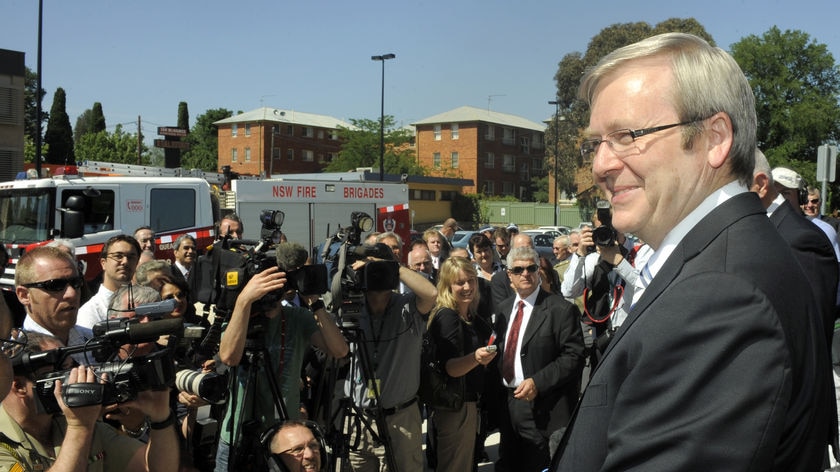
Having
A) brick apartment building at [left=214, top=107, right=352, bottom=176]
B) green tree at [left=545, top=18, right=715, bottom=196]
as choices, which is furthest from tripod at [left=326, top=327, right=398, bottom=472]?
brick apartment building at [left=214, top=107, right=352, bottom=176]

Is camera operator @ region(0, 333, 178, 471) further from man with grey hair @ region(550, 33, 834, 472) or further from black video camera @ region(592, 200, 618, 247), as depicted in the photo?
black video camera @ region(592, 200, 618, 247)

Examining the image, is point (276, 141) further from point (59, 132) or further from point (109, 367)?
point (109, 367)

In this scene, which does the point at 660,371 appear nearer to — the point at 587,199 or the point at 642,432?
the point at 642,432

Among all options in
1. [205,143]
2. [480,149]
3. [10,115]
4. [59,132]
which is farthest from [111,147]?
[480,149]

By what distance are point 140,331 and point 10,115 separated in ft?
110

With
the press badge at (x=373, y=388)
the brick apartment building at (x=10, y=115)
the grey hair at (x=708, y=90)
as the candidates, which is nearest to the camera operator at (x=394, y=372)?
the press badge at (x=373, y=388)

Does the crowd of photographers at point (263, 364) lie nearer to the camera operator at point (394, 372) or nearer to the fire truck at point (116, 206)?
the camera operator at point (394, 372)

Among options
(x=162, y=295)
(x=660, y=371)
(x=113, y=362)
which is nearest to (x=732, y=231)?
(x=660, y=371)

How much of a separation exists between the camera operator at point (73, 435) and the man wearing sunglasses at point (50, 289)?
74 centimetres

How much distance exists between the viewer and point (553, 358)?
545cm

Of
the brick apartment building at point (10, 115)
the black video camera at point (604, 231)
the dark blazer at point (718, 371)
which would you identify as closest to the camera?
the dark blazer at point (718, 371)

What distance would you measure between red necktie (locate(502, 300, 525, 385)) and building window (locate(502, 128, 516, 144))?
226 feet

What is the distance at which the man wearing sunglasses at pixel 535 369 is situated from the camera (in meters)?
5.32

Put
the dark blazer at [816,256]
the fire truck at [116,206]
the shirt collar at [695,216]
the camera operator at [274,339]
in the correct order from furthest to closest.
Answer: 1. the fire truck at [116,206]
2. the camera operator at [274,339]
3. the dark blazer at [816,256]
4. the shirt collar at [695,216]
